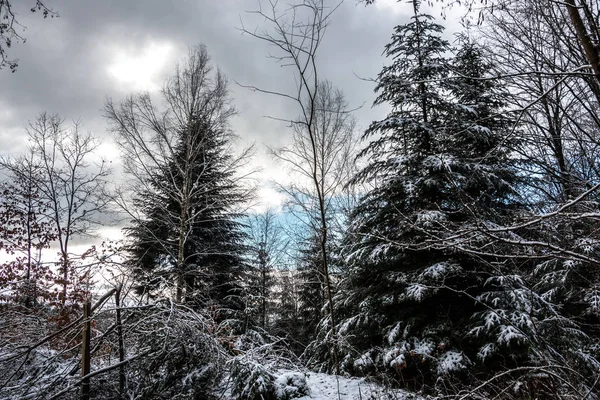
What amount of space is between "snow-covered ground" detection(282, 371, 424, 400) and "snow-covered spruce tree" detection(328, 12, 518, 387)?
41cm

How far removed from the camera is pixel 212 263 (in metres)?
11.7

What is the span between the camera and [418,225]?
21.2ft

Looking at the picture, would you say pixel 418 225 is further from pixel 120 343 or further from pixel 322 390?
pixel 120 343

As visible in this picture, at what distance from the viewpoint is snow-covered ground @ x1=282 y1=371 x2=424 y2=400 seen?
5004 mm

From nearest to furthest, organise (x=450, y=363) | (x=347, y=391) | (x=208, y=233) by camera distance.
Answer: (x=450, y=363) → (x=347, y=391) → (x=208, y=233)

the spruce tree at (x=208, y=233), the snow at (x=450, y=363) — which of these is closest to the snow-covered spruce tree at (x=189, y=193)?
the spruce tree at (x=208, y=233)

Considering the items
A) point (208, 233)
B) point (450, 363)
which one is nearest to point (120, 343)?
point (450, 363)

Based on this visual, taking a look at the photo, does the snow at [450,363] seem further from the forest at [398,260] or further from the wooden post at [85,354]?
the wooden post at [85,354]

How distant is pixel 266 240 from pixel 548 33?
18.2 m

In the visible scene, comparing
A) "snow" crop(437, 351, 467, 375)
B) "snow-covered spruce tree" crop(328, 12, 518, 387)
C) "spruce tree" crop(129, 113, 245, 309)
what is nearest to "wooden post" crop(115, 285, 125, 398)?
"snow-covered spruce tree" crop(328, 12, 518, 387)

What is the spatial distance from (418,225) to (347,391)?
11.3 ft

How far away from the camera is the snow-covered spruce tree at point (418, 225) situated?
6133 millimetres

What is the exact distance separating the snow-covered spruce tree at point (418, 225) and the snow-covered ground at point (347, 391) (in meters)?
0.41

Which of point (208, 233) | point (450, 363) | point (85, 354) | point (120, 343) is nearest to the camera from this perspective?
point (85, 354)
